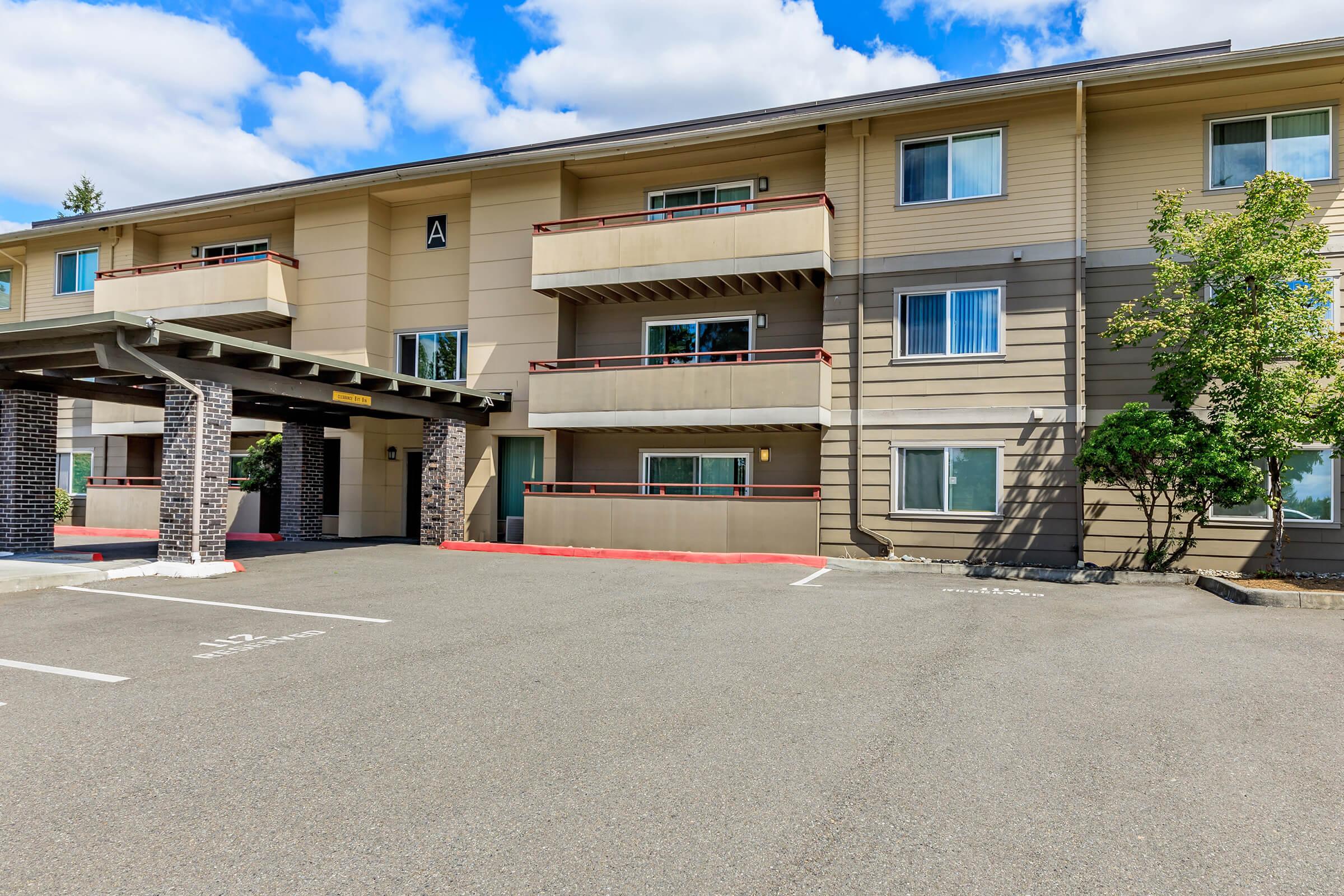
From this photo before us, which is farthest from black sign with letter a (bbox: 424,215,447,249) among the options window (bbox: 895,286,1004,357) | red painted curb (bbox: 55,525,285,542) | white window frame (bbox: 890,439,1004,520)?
white window frame (bbox: 890,439,1004,520)

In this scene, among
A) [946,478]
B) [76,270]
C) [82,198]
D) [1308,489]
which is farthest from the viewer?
[82,198]

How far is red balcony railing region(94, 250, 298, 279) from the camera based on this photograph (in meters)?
21.2

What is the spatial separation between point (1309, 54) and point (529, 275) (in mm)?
15314

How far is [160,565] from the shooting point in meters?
13.0

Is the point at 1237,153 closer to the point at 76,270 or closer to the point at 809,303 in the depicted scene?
the point at 809,303

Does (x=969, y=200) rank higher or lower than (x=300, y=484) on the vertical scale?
higher

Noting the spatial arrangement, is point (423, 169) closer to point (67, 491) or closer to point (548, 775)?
point (67, 491)

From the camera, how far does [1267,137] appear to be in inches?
595

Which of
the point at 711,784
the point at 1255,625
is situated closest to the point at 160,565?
the point at 711,784

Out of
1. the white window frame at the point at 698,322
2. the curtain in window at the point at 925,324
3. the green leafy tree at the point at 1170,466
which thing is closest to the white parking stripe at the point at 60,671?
the white window frame at the point at 698,322

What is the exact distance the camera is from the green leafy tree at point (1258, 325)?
40.2 ft

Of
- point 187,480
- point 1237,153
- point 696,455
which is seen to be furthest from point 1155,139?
point 187,480

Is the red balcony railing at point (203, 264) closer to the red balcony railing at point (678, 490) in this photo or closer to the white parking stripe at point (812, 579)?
the red balcony railing at point (678, 490)

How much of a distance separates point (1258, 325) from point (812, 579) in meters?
7.63
